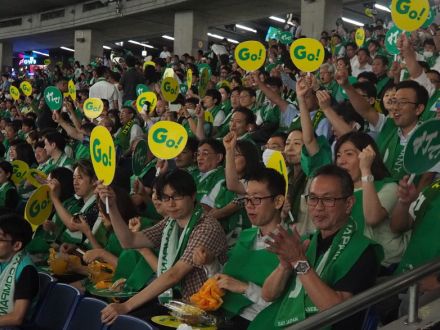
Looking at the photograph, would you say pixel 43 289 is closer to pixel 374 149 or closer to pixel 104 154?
pixel 104 154

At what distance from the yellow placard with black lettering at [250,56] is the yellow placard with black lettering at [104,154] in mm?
3135

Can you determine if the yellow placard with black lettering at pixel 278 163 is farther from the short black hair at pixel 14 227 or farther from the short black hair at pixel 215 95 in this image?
the short black hair at pixel 215 95

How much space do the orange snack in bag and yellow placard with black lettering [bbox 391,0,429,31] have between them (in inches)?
127

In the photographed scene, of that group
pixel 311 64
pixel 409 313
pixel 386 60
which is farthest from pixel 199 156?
pixel 386 60

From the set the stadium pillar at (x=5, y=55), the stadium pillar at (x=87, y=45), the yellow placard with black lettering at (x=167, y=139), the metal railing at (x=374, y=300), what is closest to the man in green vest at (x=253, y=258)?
the metal railing at (x=374, y=300)

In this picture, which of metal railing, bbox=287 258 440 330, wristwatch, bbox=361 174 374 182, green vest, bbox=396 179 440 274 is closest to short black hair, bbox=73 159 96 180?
wristwatch, bbox=361 174 374 182

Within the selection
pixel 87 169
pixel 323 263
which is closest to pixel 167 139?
pixel 87 169

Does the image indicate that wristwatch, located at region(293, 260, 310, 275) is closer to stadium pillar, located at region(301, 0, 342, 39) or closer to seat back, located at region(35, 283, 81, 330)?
seat back, located at region(35, 283, 81, 330)

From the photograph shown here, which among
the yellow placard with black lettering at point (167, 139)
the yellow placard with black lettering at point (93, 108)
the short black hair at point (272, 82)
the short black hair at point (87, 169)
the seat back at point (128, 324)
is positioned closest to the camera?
the seat back at point (128, 324)

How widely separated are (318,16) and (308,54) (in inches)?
337

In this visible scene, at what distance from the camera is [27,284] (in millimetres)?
3221

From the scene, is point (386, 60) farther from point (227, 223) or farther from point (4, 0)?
point (4, 0)

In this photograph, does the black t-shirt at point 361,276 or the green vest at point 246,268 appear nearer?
the black t-shirt at point 361,276

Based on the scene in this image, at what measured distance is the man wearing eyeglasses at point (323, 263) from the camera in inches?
85.7
